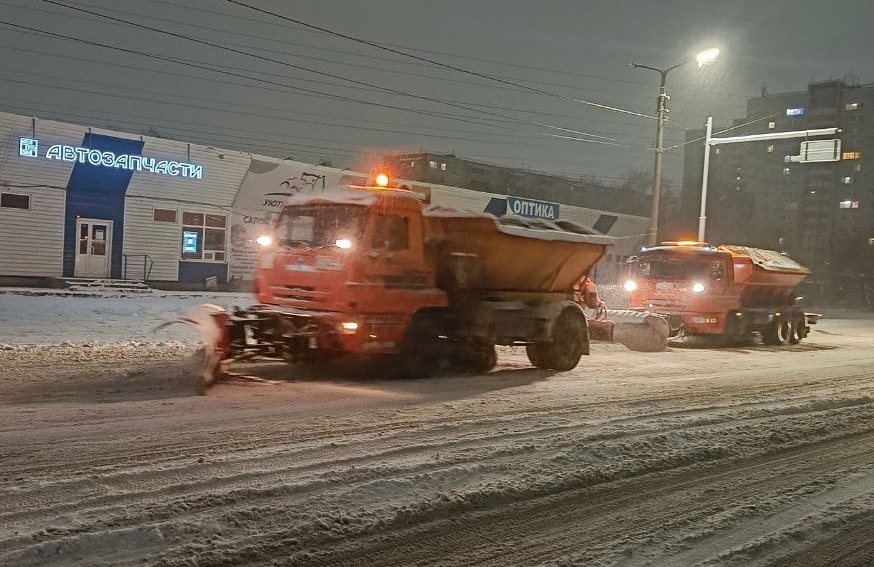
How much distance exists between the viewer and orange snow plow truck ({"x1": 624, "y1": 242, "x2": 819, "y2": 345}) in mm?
20688

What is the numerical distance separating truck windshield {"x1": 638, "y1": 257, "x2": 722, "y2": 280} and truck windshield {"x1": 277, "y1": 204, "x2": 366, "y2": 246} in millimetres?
12296

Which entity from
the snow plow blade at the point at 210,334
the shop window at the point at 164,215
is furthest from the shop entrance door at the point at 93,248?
the snow plow blade at the point at 210,334

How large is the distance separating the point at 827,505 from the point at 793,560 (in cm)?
138

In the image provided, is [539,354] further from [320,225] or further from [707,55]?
[707,55]

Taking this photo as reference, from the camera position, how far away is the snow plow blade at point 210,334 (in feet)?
33.6

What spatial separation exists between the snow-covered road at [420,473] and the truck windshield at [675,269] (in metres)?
9.57

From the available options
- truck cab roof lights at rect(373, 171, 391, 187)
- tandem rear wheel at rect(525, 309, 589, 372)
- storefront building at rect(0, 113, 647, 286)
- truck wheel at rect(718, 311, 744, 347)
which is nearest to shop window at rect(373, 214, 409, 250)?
truck cab roof lights at rect(373, 171, 391, 187)

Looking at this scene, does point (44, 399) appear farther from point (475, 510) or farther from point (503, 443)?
point (475, 510)

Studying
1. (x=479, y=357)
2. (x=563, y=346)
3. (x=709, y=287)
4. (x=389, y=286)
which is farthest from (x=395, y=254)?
(x=709, y=287)

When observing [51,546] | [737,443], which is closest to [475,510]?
[51,546]

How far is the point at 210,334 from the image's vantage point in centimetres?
1035

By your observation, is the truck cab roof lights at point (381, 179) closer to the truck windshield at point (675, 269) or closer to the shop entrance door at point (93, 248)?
the truck windshield at point (675, 269)

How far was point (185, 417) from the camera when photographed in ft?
27.2

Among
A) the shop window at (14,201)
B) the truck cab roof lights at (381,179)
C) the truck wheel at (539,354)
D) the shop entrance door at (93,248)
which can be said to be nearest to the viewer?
the truck cab roof lights at (381,179)
